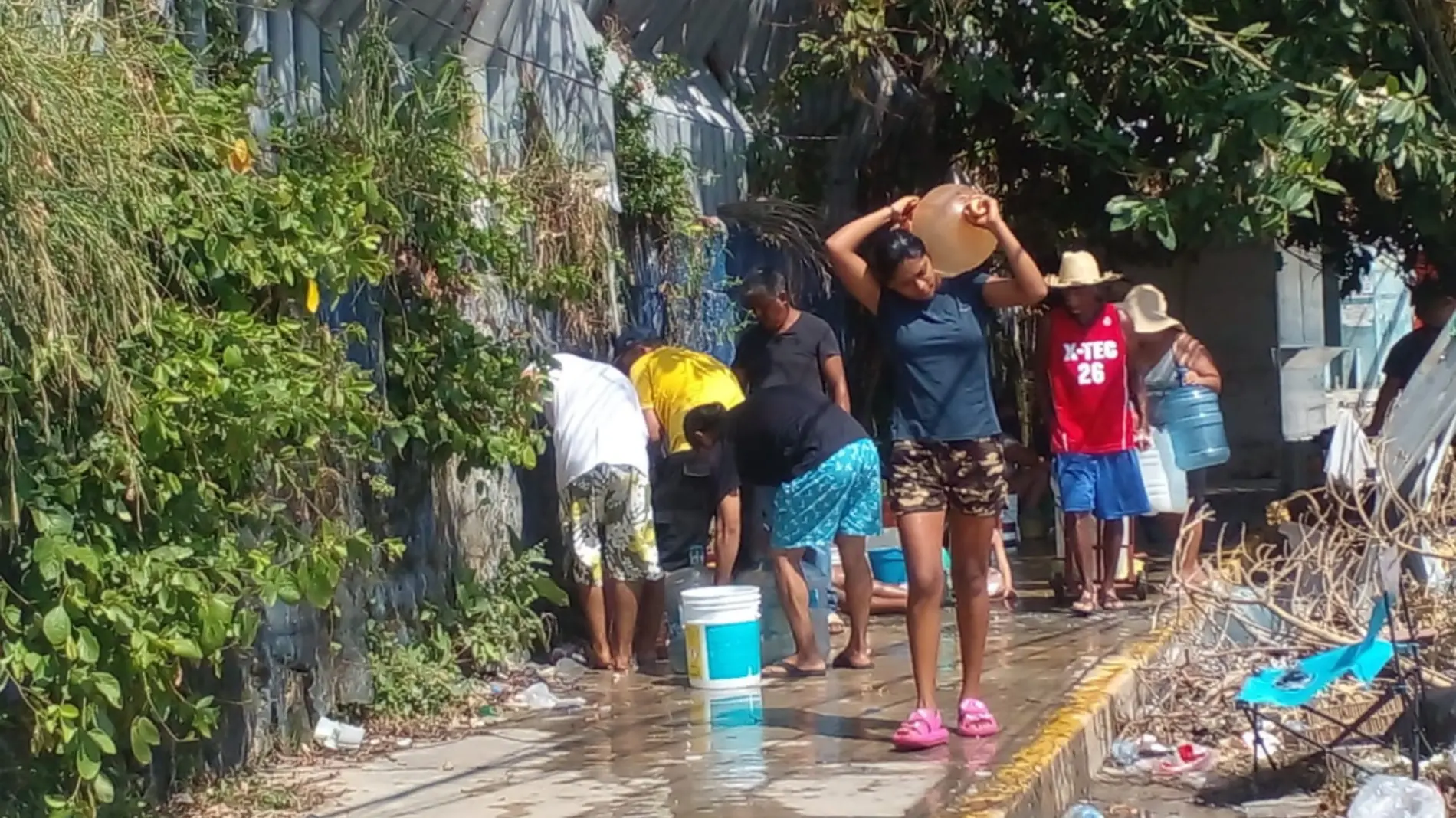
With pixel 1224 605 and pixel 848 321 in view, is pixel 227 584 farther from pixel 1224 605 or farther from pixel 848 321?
pixel 848 321

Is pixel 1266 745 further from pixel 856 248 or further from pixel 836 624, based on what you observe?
pixel 836 624

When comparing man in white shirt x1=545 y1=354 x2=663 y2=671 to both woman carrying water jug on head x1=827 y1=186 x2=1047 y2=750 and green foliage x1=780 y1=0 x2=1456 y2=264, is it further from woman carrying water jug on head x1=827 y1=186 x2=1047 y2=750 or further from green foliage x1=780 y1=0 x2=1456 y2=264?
green foliage x1=780 y1=0 x2=1456 y2=264

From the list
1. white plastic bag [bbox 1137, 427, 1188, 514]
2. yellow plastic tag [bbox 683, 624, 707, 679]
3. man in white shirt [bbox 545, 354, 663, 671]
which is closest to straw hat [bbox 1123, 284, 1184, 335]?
white plastic bag [bbox 1137, 427, 1188, 514]

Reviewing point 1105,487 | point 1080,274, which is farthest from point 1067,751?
point 1080,274

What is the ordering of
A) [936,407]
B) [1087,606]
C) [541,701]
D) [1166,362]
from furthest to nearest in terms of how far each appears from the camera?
1. [1166,362]
2. [1087,606]
3. [541,701]
4. [936,407]

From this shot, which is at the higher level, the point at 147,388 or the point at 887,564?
the point at 147,388

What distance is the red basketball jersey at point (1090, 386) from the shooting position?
9.37 m

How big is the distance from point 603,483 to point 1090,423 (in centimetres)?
282

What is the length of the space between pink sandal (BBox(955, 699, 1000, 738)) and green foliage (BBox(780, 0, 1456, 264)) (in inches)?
139

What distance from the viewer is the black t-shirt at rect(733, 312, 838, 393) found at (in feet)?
26.9

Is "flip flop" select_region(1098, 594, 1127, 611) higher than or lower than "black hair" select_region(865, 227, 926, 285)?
lower

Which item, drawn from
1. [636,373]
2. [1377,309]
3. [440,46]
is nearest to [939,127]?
[636,373]

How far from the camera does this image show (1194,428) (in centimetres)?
992

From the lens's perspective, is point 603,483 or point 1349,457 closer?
point 1349,457
